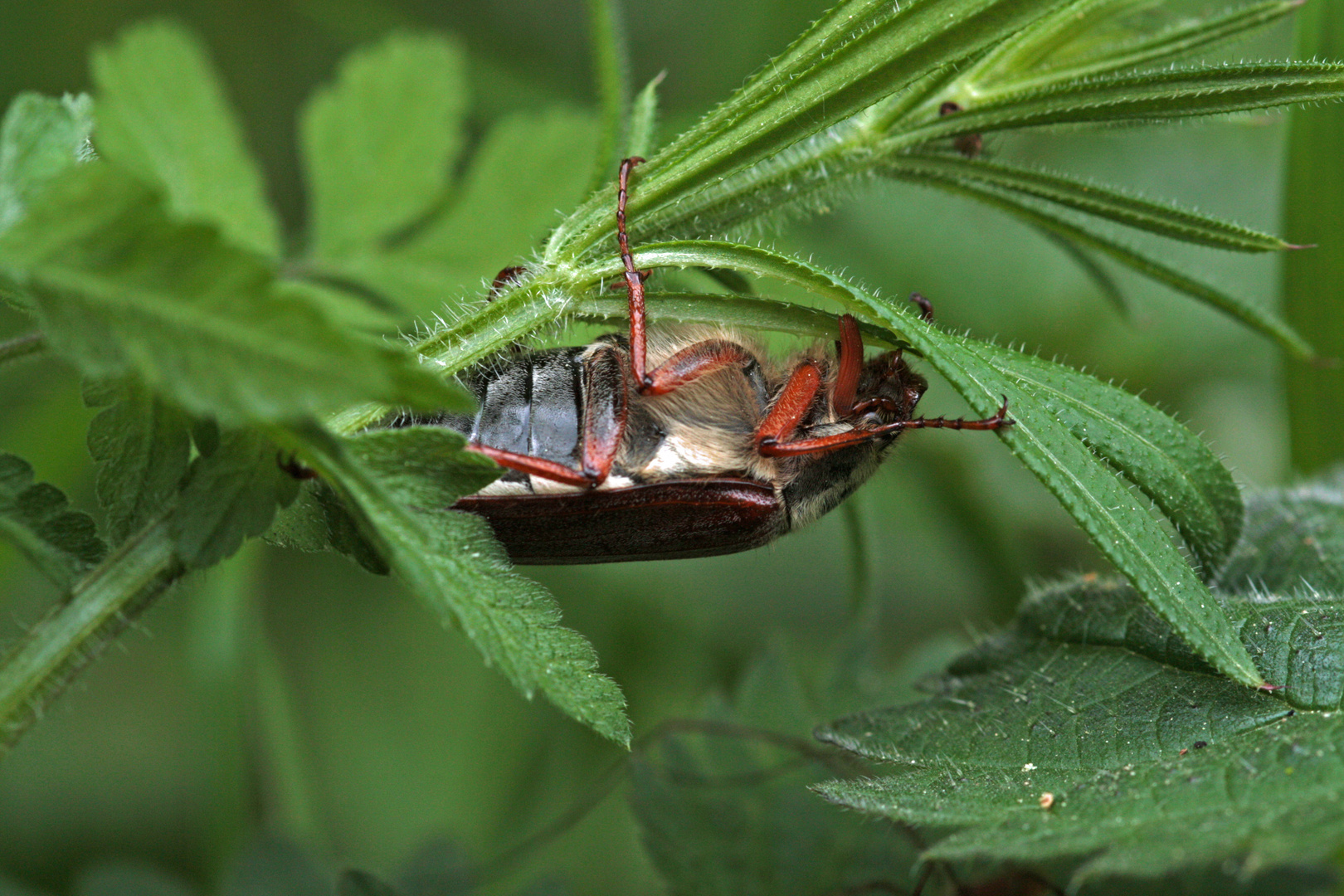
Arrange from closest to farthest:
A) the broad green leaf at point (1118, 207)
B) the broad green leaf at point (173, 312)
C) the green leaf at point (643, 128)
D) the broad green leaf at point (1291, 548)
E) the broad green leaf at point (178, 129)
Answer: the broad green leaf at point (173, 312), the broad green leaf at point (1118, 207), the green leaf at point (643, 128), the broad green leaf at point (1291, 548), the broad green leaf at point (178, 129)

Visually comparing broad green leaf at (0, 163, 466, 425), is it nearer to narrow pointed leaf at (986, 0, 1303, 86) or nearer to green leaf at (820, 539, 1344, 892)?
green leaf at (820, 539, 1344, 892)

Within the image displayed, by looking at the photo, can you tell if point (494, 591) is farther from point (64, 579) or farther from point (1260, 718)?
point (1260, 718)

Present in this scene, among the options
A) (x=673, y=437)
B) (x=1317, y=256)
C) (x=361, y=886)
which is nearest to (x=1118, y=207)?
(x=673, y=437)

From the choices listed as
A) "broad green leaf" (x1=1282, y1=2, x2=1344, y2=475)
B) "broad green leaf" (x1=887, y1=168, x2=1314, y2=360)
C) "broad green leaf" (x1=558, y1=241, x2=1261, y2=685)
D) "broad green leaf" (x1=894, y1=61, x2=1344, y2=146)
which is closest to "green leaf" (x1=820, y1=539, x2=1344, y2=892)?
"broad green leaf" (x1=558, y1=241, x2=1261, y2=685)

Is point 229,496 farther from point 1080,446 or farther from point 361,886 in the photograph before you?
point 1080,446

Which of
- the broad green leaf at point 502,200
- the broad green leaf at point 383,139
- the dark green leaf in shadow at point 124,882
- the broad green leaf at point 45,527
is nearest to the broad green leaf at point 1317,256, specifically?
the broad green leaf at point 502,200

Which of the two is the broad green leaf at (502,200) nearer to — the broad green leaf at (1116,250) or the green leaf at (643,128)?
the green leaf at (643,128)

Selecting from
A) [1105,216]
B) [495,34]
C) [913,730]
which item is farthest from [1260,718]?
[495,34]
